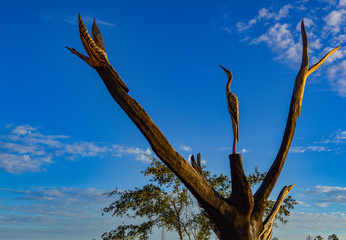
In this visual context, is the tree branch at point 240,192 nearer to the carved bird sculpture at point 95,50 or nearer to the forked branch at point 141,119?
the forked branch at point 141,119

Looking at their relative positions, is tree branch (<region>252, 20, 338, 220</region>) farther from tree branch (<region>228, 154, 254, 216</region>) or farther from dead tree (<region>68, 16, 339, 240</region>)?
tree branch (<region>228, 154, 254, 216</region>)

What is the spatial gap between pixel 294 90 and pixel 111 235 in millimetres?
11823

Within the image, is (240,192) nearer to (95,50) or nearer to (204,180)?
(204,180)

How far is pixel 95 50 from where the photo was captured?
5.30 m

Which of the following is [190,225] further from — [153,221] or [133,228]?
[133,228]

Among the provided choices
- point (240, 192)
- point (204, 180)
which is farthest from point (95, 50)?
point (240, 192)

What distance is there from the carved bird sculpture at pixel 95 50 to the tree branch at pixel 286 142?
3294mm

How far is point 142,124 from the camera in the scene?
530 cm

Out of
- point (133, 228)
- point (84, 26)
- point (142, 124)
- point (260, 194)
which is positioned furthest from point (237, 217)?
point (133, 228)

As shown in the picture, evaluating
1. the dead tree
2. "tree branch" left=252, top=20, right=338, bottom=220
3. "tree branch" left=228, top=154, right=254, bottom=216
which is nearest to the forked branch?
the dead tree

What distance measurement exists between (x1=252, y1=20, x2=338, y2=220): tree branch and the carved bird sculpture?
130 inches

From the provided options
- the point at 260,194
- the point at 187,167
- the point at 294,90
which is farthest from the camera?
the point at 294,90

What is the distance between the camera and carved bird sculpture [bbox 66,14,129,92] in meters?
5.19

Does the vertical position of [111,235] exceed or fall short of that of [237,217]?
it exceeds it
